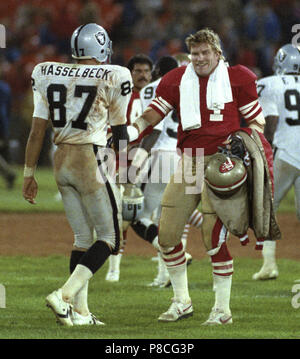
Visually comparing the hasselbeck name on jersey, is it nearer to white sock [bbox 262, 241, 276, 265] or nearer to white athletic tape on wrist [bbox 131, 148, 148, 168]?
white athletic tape on wrist [bbox 131, 148, 148, 168]

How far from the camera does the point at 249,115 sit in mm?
6809

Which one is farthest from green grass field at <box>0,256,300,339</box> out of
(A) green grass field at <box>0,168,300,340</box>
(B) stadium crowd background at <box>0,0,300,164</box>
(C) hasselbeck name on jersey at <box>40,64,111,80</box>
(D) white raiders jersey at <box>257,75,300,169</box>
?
(B) stadium crowd background at <box>0,0,300,164</box>

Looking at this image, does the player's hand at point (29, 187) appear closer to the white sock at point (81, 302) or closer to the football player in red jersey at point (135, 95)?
the white sock at point (81, 302)

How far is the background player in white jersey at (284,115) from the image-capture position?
344 inches

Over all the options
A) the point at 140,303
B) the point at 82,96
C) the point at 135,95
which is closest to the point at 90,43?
the point at 82,96

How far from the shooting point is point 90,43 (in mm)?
6602

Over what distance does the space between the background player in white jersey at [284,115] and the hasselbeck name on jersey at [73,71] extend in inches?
103

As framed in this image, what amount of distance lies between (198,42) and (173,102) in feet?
1.67

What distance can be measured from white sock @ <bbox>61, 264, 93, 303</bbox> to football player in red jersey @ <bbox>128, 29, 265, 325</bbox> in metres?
0.75

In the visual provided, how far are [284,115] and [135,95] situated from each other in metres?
1.51

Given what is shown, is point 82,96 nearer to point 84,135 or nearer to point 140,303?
point 84,135

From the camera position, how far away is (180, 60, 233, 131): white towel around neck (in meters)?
6.77

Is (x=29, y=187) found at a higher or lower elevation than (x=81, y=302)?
higher
